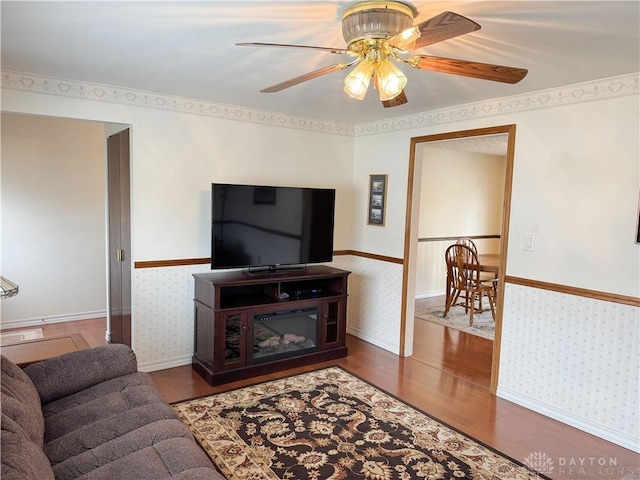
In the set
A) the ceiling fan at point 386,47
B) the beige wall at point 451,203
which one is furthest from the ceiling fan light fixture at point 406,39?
the beige wall at point 451,203

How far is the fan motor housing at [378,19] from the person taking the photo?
1.75 metres

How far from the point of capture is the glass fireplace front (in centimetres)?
372

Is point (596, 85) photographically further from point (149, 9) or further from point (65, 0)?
point (65, 0)

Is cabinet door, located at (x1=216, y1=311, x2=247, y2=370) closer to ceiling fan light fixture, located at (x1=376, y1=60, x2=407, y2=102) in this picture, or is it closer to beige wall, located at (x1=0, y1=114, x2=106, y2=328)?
ceiling fan light fixture, located at (x1=376, y1=60, x2=407, y2=102)

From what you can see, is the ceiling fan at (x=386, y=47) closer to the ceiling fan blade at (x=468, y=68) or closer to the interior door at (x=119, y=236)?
the ceiling fan blade at (x=468, y=68)

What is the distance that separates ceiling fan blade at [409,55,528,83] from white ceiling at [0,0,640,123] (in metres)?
0.21

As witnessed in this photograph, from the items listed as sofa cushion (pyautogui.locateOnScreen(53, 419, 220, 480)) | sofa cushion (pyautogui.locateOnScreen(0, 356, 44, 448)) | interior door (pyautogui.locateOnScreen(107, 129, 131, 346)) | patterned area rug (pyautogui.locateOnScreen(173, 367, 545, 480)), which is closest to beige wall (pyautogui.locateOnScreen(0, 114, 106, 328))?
interior door (pyautogui.locateOnScreen(107, 129, 131, 346))

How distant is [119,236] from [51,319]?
1.90 meters

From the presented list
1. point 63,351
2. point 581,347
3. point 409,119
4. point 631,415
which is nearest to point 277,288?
point 63,351

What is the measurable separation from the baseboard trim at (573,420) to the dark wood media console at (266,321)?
1510mm

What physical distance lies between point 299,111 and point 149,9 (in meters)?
2.27

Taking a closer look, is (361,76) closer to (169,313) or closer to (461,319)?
(169,313)

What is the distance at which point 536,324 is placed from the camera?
323 cm

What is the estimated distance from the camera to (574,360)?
3016 millimetres
